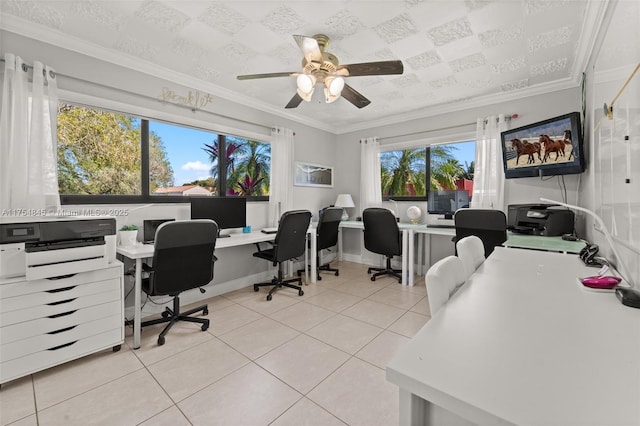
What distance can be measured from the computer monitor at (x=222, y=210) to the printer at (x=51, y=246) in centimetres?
92

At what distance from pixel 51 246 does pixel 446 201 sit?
4049 millimetres

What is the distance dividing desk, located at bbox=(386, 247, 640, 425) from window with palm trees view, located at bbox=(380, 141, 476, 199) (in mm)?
3228

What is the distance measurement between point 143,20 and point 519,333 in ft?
9.50

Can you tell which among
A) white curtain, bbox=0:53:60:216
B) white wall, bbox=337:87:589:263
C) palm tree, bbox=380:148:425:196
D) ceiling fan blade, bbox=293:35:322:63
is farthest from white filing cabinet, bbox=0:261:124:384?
palm tree, bbox=380:148:425:196

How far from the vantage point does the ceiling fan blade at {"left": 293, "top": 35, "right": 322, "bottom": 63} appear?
181 centimetres

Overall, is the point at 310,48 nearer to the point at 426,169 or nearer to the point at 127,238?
the point at 127,238

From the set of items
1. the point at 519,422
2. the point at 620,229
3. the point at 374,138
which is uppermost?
the point at 374,138

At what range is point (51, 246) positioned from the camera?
5.69 ft

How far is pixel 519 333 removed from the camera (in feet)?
2.32

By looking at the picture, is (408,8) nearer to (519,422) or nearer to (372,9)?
(372,9)

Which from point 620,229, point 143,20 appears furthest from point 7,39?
point 620,229

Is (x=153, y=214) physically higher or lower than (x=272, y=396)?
higher


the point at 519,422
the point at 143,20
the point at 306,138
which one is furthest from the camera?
the point at 306,138

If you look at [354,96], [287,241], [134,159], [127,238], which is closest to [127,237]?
[127,238]
